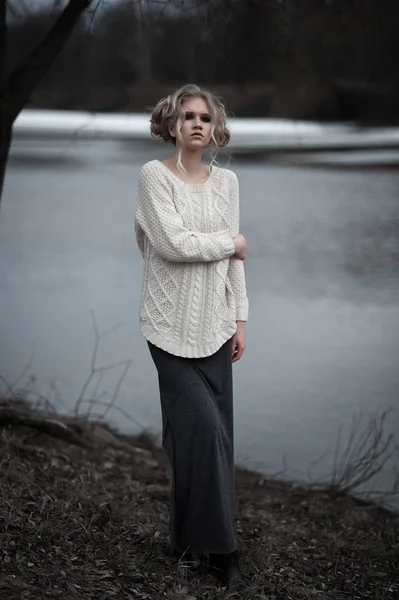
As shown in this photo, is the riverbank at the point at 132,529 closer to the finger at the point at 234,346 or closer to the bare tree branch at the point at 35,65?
the finger at the point at 234,346

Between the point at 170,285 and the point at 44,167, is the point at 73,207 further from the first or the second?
the point at 170,285

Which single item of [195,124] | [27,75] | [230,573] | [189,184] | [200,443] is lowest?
[230,573]

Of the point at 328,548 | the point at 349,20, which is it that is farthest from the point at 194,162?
the point at 349,20

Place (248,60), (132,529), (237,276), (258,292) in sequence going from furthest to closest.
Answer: (258,292)
(248,60)
(132,529)
(237,276)

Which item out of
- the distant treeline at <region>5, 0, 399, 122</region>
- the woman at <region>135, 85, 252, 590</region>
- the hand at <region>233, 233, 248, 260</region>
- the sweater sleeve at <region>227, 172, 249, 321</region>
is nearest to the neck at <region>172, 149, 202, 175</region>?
the woman at <region>135, 85, 252, 590</region>

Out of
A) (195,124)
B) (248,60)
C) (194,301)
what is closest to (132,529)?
(194,301)

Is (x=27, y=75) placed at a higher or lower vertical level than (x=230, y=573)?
higher

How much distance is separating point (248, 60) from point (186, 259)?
11.7ft

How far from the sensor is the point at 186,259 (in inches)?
124

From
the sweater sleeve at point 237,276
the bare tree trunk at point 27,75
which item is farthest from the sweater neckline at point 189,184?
the bare tree trunk at point 27,75

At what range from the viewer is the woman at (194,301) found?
3199mm

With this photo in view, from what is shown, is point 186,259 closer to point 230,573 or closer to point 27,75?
point 230,573

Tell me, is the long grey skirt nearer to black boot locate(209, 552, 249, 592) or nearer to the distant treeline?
black boot locate(209, 552, 249, 592)

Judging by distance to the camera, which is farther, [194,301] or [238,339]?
[238,339]
